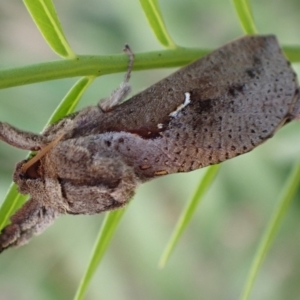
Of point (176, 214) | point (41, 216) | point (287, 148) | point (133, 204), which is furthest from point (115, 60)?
point (176, 214)

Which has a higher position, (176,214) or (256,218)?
(176,214)

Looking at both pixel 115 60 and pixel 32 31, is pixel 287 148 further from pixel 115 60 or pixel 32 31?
pixel 32 31

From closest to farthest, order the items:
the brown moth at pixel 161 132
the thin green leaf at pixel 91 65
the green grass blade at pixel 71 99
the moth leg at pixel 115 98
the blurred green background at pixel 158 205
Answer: the thin green leaf at pixel 91 65, the green grass blade at pixel 71 99, the brown moth at pixel 161 132, the moth leg at pixel 115 98, the blurred green background at pixel 158 205

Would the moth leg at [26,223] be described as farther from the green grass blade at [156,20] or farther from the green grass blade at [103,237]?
the green grass blade at [156,20]

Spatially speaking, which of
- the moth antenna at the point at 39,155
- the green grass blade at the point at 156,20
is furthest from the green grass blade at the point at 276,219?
the moth antenna at the point at 39,155

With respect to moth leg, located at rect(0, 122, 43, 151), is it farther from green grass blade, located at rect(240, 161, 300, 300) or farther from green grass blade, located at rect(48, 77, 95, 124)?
green grass blade, located at rect(240, 161, 300, 300)

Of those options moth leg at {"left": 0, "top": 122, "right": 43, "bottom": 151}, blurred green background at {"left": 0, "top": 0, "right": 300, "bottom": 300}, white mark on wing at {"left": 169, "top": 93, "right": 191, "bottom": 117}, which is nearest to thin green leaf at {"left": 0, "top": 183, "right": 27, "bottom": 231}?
moth leg at {"left": 0, "top": 122, "right": 43, "bottom": 151}
